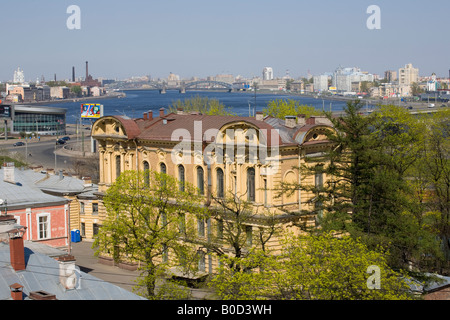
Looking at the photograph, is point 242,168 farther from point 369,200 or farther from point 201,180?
point 369,200

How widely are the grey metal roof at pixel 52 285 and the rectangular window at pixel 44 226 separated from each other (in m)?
12.3

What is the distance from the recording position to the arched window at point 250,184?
29125 millimetres

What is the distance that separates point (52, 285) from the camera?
56.5ft

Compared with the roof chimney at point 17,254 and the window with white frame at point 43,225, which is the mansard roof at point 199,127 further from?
the roof chimney at point 17,254

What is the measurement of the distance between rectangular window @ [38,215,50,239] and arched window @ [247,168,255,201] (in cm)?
827

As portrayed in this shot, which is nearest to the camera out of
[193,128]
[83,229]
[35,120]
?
[193,128]

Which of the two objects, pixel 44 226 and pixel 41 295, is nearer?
pixel 41 295

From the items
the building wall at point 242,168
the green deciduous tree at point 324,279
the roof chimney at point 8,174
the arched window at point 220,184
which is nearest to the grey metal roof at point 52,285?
the green deciduous tree at point 324,279

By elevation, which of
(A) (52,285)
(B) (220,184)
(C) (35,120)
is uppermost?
(B) (220,184)

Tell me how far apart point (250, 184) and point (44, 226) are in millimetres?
8561

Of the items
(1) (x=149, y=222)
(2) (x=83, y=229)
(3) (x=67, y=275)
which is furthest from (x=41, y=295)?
(2) (x=83, y=229)

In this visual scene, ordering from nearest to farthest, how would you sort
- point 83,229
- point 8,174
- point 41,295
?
point 41,295, point 8,174, point 83,229

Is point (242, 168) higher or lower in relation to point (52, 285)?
higher

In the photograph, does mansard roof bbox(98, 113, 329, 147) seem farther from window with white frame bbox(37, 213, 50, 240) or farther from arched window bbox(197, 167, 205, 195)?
window with white frame bbox(37, 213, 50, 240)
